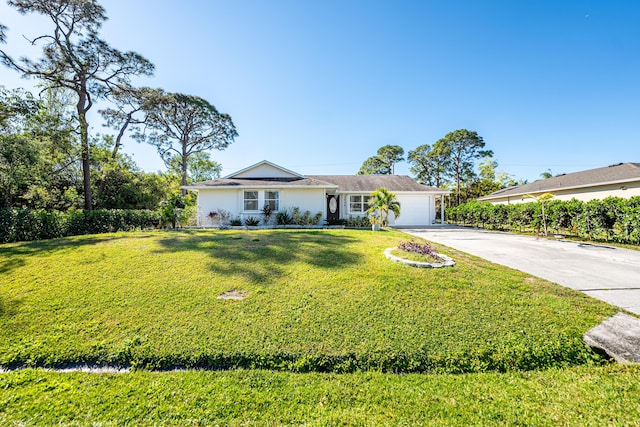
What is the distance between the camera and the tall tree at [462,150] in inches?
1181

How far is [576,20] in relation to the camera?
9.30 meters

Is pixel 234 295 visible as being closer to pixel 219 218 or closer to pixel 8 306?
pixel 8 306

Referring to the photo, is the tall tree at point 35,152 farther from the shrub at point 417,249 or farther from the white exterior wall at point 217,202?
the shrub at point 417,249

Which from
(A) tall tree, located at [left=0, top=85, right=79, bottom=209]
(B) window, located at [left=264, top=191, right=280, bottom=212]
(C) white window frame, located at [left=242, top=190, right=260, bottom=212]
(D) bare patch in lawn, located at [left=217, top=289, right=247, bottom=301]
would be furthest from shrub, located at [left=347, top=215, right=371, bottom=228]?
(A) tall tree, located at [left=0, top=85, right=79, bottom=209]

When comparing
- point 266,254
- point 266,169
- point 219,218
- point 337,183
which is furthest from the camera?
point 337,183

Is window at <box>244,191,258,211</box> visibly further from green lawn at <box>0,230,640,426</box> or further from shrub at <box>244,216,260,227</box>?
green lawn at <box>0,230,640,426</box>

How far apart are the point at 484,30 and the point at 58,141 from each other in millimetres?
21790

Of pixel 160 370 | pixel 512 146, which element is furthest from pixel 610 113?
pixel 160 370

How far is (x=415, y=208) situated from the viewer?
18.5 m

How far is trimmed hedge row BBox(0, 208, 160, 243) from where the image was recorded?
8.08 meters

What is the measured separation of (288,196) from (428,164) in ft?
87.0

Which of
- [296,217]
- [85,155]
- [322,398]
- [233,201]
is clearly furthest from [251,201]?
[322,398]

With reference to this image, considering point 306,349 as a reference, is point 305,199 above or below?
above

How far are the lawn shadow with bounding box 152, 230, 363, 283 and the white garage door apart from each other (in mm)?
11709
